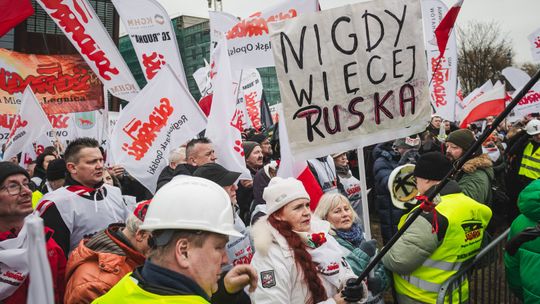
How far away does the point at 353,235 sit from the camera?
3877 mm

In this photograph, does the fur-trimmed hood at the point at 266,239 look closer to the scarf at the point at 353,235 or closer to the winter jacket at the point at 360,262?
the winter jacket at the point at 360,262

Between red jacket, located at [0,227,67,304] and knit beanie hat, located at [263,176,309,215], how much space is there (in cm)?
140

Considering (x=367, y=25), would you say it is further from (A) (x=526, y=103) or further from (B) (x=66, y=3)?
(A) (x=526, y=103)

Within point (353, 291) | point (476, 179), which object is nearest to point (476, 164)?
point (476, 179)

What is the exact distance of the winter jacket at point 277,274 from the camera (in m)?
2.86

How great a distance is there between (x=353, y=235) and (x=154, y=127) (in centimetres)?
261

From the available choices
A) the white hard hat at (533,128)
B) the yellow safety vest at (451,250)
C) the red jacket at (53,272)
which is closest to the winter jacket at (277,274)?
the yellow safety vest at (451,250)

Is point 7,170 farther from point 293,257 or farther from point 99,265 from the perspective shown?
point 293,257

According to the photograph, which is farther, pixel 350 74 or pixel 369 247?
pixel 369 247

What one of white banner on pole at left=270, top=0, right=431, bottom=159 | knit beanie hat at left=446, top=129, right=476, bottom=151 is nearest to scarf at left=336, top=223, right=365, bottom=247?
white banner on pole at left=270, top=0, right=431, bottom=159

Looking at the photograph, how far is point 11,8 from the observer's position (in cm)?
458

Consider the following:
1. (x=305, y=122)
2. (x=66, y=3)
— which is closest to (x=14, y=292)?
(x=305, y=122)

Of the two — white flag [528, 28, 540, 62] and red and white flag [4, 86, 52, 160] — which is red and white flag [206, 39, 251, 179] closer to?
red and white flag [4, 86, 52, 160]

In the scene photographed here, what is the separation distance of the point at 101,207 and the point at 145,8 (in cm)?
397
